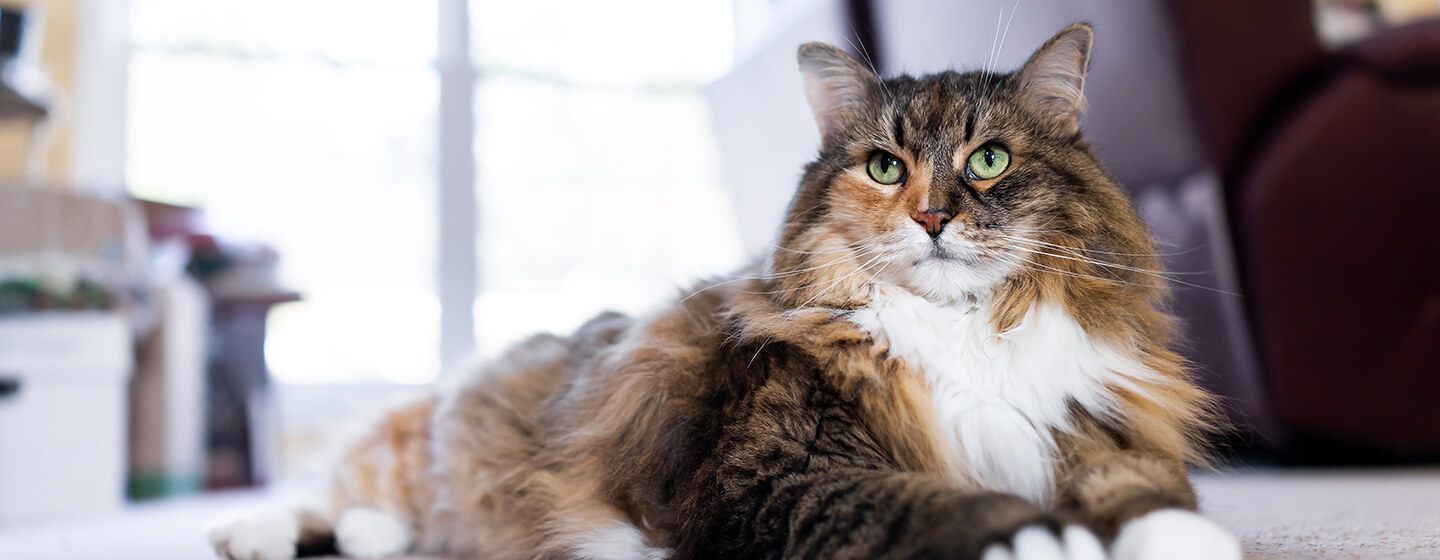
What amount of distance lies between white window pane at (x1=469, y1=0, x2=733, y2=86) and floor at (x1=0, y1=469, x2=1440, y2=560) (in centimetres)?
387

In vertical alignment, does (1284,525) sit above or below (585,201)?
below

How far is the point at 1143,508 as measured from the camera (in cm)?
82

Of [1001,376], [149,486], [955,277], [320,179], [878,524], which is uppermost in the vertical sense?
[320,179]

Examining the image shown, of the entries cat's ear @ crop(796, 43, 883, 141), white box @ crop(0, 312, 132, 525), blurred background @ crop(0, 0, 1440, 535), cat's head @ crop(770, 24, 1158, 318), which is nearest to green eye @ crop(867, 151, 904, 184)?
cat's head @ crop(770, 24, 1158, 318)

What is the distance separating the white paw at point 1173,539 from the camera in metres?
0.76

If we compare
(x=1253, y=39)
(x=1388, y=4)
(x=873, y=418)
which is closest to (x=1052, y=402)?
(x=873, y=418)

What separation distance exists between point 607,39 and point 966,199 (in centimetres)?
529

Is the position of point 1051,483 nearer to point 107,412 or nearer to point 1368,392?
point 1368,392

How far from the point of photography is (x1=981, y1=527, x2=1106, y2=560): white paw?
0.73m

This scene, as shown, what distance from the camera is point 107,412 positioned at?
3.06m

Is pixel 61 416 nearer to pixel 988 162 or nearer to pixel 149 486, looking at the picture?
pixel 149 486

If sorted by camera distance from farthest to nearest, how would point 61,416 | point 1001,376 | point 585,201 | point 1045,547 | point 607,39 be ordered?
point 607,39
point 585,201
point 61,416
point 1001,376
point 1045,547

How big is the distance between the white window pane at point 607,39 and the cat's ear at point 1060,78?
15.3 feet

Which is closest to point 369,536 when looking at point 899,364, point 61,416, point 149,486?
point 899,364
